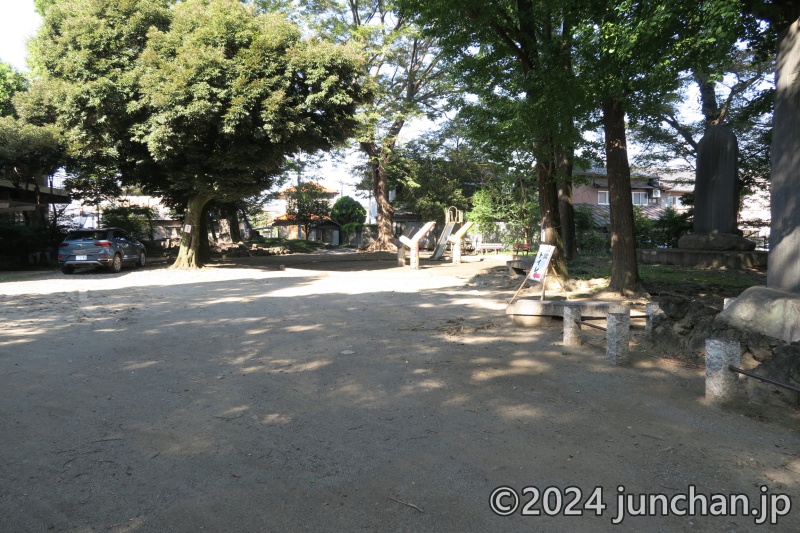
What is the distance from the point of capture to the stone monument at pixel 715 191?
702 inches

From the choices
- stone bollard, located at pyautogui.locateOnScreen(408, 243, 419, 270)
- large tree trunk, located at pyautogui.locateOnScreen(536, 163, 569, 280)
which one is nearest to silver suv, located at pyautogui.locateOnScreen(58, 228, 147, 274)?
stone bollard, located at pyautogui.locateOnScreen(408, 243, 419, 270)

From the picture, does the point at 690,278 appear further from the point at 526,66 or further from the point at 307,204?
the point at 307,204

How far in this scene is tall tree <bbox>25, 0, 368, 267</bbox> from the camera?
16.3m

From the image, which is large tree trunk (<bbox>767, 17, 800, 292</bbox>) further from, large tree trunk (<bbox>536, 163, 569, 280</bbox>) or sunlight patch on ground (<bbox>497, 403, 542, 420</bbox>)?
sunlight patch on ground (<bbox>497, 403, 542, 420</bbox>)

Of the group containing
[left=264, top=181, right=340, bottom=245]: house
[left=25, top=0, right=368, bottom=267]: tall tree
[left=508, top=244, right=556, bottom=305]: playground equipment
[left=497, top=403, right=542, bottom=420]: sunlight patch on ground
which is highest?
[left=25, top=0, right=368, bottom=267]: tall tree

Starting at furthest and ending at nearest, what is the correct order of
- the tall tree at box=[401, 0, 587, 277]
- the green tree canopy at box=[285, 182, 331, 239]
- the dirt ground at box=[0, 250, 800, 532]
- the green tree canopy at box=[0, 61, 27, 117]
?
the green tree canopy at box=[285, 182, 331, 239]
the green tree canopy at box=[0, 61, 27, 117]
the tall tree at box=[401, 0, 587, 277]
the dirt ground at box=[0, 250, 800, 532]

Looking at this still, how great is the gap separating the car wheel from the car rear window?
903mm

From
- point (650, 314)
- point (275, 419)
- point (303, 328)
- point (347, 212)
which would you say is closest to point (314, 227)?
point (347, 212)

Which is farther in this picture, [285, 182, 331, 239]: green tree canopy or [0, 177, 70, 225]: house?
[285, 182, 331, 239]: green tree canopy

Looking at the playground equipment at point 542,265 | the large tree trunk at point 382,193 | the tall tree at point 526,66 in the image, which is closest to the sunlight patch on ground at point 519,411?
the playground equipment at point 542,265

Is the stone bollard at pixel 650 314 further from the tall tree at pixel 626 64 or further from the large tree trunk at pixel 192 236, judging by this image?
the large tree trunk at pixel 192 236

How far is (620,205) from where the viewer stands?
1107cm

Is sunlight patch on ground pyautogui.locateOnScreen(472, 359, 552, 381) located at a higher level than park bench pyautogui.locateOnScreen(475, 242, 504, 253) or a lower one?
lower

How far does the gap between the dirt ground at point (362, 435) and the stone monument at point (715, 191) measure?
43.1 feet
